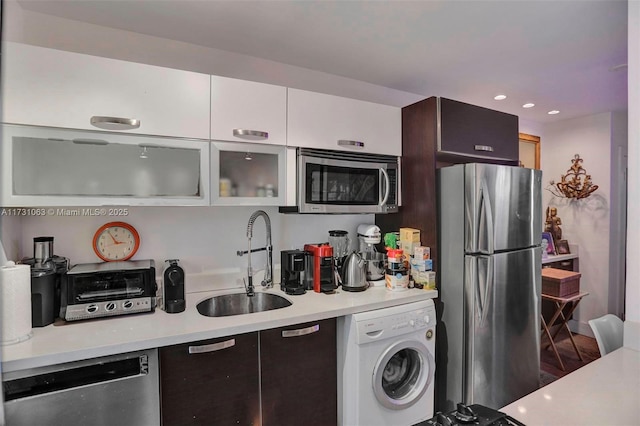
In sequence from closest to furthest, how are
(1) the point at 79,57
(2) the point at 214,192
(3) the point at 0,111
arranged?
(3) the point at 0,111 → (1) the point at 79,57 → (2) the point at 214,192

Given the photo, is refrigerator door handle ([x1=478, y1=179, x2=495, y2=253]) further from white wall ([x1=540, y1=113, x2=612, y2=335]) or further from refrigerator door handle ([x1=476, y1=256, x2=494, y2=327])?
white wall ([x1=540, y1=113, x2=612, y2=335])

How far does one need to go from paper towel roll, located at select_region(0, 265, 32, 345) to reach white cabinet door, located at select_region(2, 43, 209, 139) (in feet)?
2.06

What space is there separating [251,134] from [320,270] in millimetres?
937

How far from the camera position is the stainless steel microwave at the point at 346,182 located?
2.04m

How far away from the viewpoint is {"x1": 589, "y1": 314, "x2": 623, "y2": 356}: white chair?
5.65 ft

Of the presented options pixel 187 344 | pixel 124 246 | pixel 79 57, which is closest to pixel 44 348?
pixel 187 344

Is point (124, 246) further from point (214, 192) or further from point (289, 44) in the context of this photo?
point (289, 44)

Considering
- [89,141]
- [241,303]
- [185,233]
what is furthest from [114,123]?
[241,303]

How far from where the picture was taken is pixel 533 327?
2338 mm

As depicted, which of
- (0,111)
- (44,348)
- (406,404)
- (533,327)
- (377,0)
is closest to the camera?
(44,348)

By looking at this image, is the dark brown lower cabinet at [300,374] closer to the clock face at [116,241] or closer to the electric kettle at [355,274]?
the electric kettle at [355,274]

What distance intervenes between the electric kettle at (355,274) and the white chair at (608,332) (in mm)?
1208

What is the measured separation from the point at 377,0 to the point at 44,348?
206 centimetres

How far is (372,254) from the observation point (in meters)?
2.41
